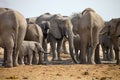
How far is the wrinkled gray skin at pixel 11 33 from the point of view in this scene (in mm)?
11055

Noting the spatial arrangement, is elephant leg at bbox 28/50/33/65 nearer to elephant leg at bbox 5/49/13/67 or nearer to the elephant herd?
the elephant herd

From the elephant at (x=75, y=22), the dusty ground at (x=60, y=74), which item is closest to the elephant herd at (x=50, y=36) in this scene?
the dusty ground at (x=60, y=74)

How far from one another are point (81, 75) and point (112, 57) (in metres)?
8.84

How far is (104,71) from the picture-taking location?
10.4 meters

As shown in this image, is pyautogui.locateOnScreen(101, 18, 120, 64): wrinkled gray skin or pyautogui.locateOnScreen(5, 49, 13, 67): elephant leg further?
pyautogui.locateOnScreen(101, 18, 120, 64): wrinkled gray skin

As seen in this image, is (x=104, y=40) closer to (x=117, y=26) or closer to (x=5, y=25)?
(x=117, y=26)

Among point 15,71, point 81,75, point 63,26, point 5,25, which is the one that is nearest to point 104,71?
point 81,75

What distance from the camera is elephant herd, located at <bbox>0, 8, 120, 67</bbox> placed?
11203mm

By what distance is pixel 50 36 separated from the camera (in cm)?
1822

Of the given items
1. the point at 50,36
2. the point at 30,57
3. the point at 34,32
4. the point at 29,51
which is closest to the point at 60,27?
the point at 50,36

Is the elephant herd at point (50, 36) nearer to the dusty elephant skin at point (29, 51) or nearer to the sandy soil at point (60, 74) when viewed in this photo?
the dusty elephant skin at point (29, 51)

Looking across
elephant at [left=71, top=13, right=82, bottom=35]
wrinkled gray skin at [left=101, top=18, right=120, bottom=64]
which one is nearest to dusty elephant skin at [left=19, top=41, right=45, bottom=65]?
wrinkled gray skin at [left=101, top=18, right=120, bottom=64]

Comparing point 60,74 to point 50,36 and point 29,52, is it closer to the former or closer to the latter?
point 29,52

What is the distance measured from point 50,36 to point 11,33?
23.5 feet
